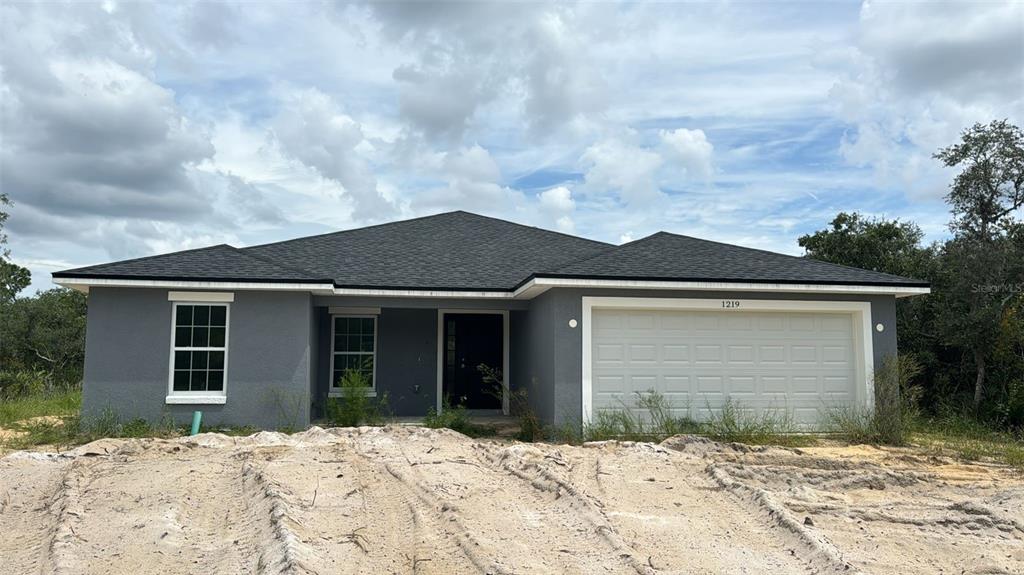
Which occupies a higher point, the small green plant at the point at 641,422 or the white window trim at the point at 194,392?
the white window trim at the point at 194,392

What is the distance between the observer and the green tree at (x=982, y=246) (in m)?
14.6

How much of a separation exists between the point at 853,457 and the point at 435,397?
8152 mm

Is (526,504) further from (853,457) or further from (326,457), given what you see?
(853,457)

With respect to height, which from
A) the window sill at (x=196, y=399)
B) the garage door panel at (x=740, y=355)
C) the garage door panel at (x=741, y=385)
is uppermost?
the garage door panel at (x=740, y=355)

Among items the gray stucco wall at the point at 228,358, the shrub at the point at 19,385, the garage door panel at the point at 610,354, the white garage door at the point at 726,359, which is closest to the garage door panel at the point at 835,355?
the white garage door at the point at 726,359

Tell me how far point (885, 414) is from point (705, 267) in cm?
383

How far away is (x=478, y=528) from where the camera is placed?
6355mm

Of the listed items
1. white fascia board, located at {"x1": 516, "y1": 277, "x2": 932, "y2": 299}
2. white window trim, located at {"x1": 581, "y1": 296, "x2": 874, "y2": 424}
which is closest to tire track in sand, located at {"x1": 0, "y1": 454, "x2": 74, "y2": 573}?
white fascia board, located at {"x1": 516, "y1": 277, "x2": 932, "y2": 299}

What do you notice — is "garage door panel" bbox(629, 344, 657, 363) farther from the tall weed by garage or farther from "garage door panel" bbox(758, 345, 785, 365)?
the tall weed by garage

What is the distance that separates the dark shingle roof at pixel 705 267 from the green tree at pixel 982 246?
2803mm

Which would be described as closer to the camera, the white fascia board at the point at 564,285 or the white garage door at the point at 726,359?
the white fascia board at the point at 564,285

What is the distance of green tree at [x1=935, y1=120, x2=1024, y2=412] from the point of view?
1464 centimetres

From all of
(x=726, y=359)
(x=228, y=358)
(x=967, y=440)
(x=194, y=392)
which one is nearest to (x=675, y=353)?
(x=726, y=359)

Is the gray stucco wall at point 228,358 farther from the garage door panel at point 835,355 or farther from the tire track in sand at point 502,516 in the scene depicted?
the garage door panel at point 835,355
